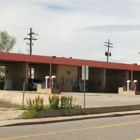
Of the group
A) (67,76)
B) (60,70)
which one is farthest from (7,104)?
(67,76)

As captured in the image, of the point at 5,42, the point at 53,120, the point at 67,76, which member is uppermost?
the point at 5,42

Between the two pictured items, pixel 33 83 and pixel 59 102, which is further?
pixel 33 83

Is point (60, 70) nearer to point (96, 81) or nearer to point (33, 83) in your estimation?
point (33, 83)

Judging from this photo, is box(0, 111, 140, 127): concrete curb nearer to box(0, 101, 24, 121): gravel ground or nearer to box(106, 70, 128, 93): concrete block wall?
box(0, 101, 24, 121): gravel ground

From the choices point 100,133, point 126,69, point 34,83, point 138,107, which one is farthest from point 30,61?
point 100,133

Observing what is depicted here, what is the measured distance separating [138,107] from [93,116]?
5.91m

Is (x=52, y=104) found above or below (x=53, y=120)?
above

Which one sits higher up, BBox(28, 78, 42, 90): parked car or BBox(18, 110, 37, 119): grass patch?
BBox(28, 78, 42, 90): parked car

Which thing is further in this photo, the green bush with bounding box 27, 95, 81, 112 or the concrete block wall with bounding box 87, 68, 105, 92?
the concrete block wall with bounding box 87, 68, 105, 92

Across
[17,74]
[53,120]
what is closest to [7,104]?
[53,120]

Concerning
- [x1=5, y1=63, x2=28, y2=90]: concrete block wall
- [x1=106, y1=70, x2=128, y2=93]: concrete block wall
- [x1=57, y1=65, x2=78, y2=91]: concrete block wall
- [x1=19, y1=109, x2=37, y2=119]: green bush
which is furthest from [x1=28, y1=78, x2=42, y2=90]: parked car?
[x1=19, y1=109, x2=37, y2=119]: green bush

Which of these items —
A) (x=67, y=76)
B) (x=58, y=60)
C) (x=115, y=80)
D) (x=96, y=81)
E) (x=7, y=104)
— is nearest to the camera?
(x=7, y=104)

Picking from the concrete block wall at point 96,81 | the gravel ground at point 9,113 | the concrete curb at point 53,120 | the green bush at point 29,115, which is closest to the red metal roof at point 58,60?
the concrete block wall at point 96,81

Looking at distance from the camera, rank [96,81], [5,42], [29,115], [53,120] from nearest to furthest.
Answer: [53,120] < [29,115] < [96,81] < [5,42]
